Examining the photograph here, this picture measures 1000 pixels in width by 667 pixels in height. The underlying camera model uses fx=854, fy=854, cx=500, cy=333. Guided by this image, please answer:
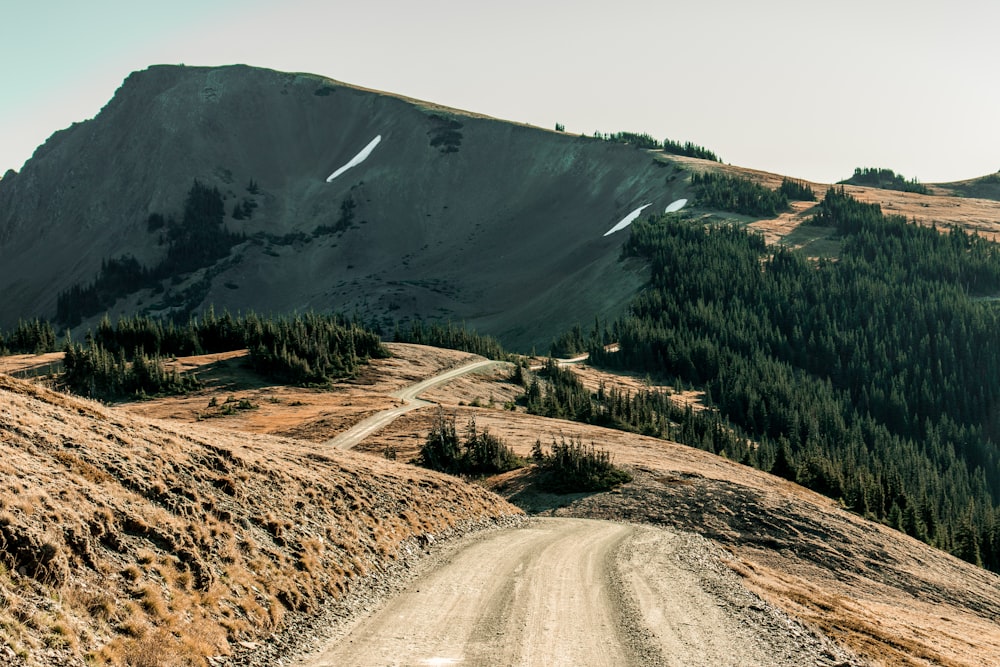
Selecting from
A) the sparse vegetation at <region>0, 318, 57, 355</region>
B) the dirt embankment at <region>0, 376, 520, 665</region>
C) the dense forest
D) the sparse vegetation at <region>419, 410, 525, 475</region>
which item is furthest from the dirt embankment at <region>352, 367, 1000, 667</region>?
the sparse vegetation at <region>0, 318, 57, 355</region>

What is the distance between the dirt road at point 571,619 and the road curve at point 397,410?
26362 mm

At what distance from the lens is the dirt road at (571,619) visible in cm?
1966

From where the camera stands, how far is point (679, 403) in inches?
4688

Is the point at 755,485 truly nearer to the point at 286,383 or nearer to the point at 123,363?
the point at 286,383

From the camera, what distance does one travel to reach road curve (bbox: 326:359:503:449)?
201 feet

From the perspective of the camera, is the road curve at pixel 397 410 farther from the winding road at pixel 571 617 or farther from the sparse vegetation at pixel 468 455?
the winding road at pixel 571 617

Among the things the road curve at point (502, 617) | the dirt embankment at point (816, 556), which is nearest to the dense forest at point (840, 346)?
the dirt embankment at point (816, 556)

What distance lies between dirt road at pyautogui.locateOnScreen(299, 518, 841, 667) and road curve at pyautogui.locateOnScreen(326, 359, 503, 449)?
2636 cm

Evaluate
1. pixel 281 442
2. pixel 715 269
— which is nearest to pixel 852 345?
pixel 715 269

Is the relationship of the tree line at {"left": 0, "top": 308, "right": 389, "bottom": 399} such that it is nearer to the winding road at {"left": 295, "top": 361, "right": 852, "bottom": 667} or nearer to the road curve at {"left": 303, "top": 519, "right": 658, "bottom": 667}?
the winding road at {"left": 295, "top": 361, "right": 852, "bottom": 667}

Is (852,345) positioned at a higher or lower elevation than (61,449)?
lower

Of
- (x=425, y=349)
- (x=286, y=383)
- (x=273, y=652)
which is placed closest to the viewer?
(x=273, y=652)

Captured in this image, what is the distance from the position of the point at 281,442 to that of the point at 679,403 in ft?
285

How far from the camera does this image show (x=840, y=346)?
15438cm
